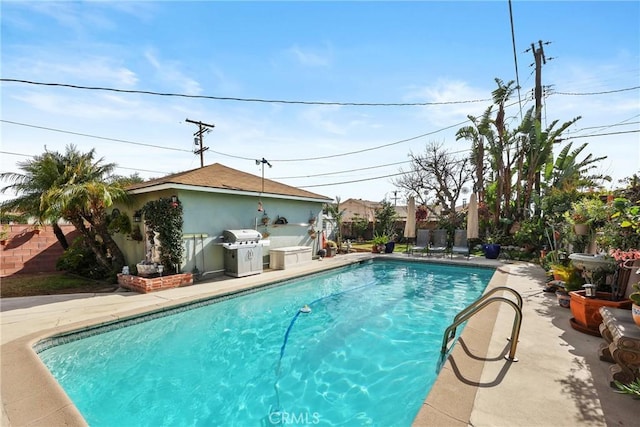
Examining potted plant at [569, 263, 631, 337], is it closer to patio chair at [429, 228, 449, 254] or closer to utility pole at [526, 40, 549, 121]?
patio chair at [429, 228, 449, 254]

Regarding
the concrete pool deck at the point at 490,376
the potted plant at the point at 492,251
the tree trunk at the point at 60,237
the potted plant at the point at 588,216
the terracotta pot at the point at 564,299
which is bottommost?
the concrete pool deck at the point at 490,376

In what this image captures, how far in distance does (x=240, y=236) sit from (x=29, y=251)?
31.3 feet

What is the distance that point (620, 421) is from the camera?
2.61 metres

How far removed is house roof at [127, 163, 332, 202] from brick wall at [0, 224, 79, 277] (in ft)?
15.7

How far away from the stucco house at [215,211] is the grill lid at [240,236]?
1.04 feet

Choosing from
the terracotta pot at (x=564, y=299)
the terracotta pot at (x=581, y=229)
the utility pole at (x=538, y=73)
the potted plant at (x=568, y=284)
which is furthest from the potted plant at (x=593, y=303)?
the utility pole at (x=538, y=73)

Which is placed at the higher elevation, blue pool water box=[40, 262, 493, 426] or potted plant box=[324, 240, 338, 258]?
potted plant box=[324, 240, 338, 258]

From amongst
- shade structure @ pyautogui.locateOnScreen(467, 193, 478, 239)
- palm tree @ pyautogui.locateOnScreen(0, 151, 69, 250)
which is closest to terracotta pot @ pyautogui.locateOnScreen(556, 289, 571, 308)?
shade structure @ pyautogui.locateOnScreen(467, 193, 478, 239)

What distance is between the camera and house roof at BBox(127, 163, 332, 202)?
9237mm

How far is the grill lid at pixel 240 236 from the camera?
32.6 feet

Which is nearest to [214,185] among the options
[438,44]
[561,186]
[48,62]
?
[48,62]

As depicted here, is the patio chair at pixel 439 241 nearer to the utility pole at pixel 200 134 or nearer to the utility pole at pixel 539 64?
the utility pole at pixel 539 64

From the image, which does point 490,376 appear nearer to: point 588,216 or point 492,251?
point 588,216

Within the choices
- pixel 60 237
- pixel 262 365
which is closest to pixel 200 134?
pixel 60 237
